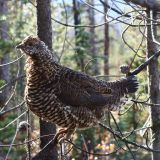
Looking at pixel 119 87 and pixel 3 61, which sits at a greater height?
pixel 3 61

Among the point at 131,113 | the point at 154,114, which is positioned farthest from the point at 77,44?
the point at 154,114

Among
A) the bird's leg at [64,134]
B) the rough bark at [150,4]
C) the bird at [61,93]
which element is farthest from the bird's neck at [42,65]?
the rough bark at [150,4]

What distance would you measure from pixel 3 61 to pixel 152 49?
10.2 m

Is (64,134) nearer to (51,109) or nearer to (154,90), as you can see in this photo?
(51,109)

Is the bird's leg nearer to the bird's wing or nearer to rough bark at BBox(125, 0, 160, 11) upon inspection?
the bird's wing

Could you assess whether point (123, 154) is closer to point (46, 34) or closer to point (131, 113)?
point (131, 113)

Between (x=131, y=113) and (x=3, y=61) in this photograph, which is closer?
(x=131, y=113)

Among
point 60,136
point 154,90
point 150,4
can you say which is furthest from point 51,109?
point 154,90

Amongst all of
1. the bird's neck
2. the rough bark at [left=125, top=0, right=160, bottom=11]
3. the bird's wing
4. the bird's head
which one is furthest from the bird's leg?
the rough bark at [left=125, top=0, right=160, bottom=11]

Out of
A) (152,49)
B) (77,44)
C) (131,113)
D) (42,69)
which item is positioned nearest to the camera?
(42,69)

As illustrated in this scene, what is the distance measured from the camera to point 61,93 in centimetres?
453

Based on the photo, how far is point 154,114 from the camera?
633 centimetres

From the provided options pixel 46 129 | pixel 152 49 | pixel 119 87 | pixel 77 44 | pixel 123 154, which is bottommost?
pixel 123 154

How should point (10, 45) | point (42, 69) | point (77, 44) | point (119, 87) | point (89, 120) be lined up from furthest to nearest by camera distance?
point (77, 44) → point (10, 45) → point (119, 87) → point (89, 120) → point (42, 69)
